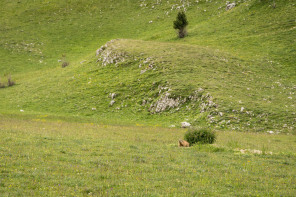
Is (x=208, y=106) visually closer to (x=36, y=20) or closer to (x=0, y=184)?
(x=0, y=184)

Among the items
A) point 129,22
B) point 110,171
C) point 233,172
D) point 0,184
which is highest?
point 129,22

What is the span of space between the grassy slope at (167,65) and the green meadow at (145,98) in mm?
243

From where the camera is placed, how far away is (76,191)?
10.6 m

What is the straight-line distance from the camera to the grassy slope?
36375 millimetres

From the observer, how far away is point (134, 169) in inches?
539

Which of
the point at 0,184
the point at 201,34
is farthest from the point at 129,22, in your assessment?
the point at 0,184

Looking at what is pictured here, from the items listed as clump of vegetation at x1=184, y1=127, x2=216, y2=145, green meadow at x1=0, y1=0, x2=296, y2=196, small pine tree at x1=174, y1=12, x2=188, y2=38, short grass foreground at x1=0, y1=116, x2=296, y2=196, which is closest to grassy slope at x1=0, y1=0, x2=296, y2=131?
green meadow at x1=0, y1=0, x2=296, y2=196

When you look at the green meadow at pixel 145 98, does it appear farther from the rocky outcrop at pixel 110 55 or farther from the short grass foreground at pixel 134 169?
the rocky outcrop at pixel 110 55

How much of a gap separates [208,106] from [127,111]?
35.8 ft

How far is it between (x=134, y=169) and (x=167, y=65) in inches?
1298

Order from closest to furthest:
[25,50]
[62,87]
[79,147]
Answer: [79,147] < [62,87] < [25,50]

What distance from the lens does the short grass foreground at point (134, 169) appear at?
10.9m

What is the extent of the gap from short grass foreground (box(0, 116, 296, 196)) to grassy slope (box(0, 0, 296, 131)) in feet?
47.9

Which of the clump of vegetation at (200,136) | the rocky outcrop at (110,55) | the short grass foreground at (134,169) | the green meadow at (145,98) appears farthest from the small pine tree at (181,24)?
Answer: the short grass foreground at (134,169)
